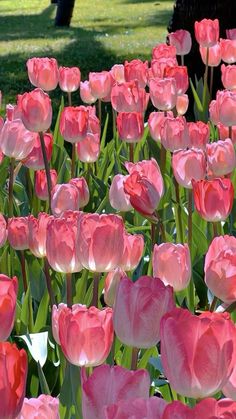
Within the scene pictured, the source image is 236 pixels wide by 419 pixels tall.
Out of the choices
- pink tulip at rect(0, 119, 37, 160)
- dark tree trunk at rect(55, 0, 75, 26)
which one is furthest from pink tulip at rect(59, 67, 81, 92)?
dark tree trunk at rect(55, 0, 75, 26)

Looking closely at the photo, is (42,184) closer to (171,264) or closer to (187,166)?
(187,166)

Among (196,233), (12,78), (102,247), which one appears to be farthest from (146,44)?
(102,247)

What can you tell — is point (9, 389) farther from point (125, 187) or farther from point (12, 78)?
point (12, 78)

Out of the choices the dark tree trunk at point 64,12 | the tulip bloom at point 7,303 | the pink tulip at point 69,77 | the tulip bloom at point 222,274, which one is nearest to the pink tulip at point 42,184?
the pink tulip at point 69,77

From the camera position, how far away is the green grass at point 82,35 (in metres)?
10.1

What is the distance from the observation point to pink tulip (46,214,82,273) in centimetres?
169

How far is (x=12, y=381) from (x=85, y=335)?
0.84 ft

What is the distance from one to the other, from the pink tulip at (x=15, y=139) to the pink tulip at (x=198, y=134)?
0.53 meters

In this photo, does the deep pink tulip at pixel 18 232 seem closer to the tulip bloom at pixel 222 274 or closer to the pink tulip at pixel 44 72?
the tulip bloom at pixel 222 274

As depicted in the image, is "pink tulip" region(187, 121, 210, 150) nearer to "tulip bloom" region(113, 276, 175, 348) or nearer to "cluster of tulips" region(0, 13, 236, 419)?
"cluster of tulips" region(0, 13, 236, 419)

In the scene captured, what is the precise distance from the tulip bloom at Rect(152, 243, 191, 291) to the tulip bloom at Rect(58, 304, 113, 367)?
38cm

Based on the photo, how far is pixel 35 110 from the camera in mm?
2422

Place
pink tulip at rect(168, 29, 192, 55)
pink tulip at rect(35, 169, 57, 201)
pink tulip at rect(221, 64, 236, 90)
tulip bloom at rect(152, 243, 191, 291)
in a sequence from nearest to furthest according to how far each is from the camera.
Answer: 1. tulip bloom at rect(152, 243, 191, 291)
2. pink tulip at rect(35, 169, 57, 201)
3. pink tulip at rect(221, 64, 236, 90)
4. pink tulip at rect(168, 29, 192, 55)

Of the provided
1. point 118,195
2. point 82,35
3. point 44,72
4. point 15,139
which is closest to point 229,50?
point 44,72
